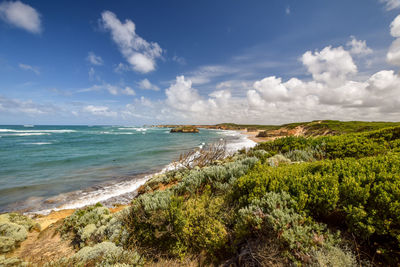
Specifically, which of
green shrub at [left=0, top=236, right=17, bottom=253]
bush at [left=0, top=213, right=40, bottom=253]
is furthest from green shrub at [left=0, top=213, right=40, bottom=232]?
green shrub at [left=0, top=236, right=17, bottom=253]

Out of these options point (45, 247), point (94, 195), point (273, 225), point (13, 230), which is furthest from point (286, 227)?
point (94, 195)

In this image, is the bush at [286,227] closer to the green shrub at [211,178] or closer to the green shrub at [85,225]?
the green shrub at [211,178]

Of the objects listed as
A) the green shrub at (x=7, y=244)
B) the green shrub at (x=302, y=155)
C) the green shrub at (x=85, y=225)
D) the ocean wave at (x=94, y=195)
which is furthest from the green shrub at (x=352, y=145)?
the green shrub at (x=7, y=244)

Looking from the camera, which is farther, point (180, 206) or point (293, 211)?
point (180, 206)

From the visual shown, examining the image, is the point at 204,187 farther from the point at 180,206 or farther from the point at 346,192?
the point at 346,192

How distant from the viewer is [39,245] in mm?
5375

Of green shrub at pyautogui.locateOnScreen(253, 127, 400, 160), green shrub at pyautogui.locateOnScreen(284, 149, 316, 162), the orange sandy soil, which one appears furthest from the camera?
green shrub at pyautogui.locateOnScreen(284, 149, 316, 162)

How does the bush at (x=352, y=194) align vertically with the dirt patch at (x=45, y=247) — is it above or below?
above

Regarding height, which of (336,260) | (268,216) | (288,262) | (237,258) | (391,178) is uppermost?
(391,178)

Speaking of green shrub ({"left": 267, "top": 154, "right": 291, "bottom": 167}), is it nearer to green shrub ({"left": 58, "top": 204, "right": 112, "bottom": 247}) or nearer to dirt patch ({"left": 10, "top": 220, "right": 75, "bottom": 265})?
green shrub ({"left": 58, "top": 204, "right": 112, "bottom": 247})

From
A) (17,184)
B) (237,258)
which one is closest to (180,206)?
(237,258)

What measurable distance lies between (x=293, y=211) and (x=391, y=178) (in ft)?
6.11

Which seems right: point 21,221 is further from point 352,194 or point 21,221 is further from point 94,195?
point 352,194

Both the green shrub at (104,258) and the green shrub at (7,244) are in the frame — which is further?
the green shrub at (7,244)
